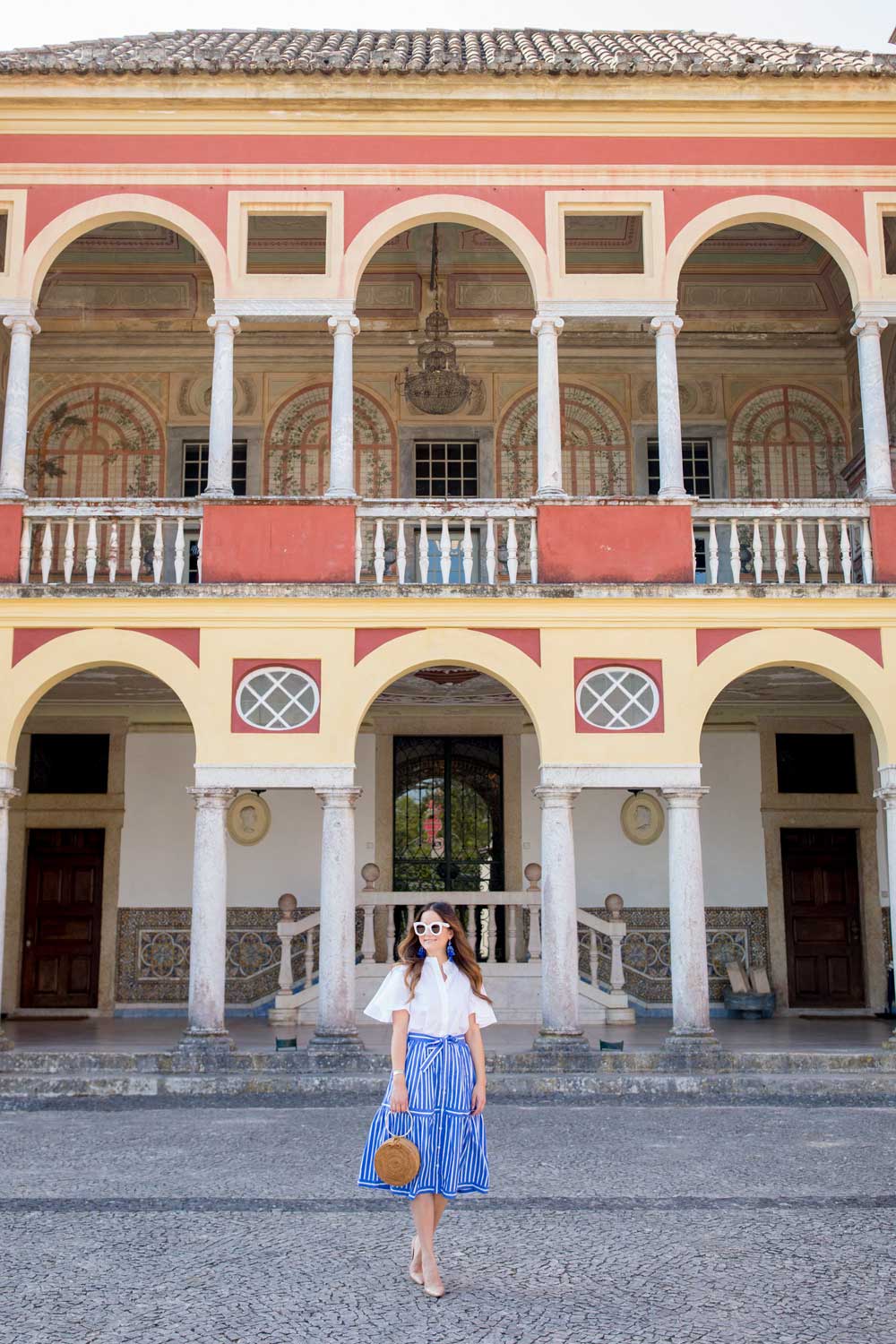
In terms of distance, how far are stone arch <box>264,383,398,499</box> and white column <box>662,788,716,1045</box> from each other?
17.7 ft

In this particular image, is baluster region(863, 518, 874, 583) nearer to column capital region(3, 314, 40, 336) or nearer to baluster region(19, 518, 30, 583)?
baluster region(19, 518, 30, 583)

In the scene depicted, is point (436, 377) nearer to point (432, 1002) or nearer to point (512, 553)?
point (512, 553)

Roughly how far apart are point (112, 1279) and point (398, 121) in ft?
32.5


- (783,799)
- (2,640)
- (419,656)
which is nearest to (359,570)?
(419,656)

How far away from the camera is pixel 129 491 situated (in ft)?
47.4

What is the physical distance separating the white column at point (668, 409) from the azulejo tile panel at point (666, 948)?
5256mm

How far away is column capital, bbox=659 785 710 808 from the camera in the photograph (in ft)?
35.2

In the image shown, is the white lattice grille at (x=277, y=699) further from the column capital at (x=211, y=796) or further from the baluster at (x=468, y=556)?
the baluster at (x=468, y=556)

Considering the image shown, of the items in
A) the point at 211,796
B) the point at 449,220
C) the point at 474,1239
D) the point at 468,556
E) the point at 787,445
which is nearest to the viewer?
the point at 474,1239

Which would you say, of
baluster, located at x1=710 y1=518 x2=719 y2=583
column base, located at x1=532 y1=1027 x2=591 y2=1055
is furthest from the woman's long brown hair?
baluster, located at x1=710 y1=518 x2=719 y2=583

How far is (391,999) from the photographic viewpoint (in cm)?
488

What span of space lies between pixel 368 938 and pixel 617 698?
4.03m

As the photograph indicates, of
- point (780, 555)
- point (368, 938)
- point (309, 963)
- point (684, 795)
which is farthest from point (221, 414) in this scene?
point (309, 963)

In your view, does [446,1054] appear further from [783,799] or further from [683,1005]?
[783,799]
